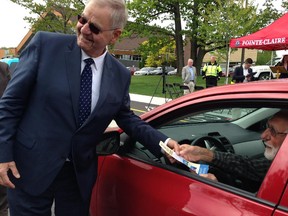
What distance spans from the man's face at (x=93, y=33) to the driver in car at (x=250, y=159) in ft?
2.38

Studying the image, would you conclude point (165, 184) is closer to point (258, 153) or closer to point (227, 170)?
point (227, 170)

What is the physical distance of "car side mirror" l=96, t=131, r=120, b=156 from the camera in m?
1.96

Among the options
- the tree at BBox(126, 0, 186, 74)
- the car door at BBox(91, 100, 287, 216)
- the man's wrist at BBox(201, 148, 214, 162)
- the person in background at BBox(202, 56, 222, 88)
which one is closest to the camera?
the car door at BBox(91, 100, 287, 216)

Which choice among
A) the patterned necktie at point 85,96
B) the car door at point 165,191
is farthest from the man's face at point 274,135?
the patterned necktie at point 85,96

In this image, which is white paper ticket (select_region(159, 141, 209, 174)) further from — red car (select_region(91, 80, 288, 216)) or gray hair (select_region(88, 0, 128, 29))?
gray hair (select_region(88, 0, 128, 29))

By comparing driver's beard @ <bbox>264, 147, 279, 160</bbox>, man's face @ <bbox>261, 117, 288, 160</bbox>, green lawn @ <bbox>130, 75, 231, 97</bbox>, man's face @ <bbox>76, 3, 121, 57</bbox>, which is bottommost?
green lawn @ <bbox>130, 75, 231, 97</bbox>

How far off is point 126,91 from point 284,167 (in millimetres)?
1029

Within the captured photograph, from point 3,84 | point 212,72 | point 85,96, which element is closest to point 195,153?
point 85,96

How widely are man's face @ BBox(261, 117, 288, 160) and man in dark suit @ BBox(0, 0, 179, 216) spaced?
483mm

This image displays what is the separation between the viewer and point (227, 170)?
73.9 inches

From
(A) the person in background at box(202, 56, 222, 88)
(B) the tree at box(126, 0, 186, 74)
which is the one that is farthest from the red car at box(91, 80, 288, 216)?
(B) the tree at box(126, 0, 186, 74)

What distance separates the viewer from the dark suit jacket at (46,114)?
1.70 meters

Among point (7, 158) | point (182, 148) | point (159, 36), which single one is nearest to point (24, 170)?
point (7, 158)

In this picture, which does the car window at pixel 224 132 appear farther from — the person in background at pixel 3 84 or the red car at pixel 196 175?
the person in background at pixel 3 84
